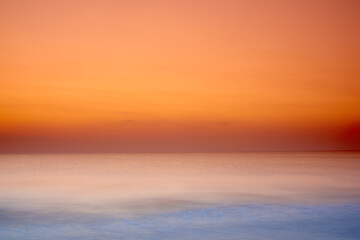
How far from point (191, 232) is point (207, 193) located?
1351 centimetres

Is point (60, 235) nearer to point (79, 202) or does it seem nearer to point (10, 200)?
point (79, 202)

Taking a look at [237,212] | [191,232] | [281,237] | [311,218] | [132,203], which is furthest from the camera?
[132,203]

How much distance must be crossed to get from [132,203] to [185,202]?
285 centimetres

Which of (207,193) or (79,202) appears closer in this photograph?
(79,202)

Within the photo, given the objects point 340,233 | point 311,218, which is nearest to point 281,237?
point 340,233

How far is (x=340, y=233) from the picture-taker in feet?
48.1

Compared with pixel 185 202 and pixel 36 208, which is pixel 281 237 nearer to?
pixel 185 202

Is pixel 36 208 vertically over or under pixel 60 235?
over

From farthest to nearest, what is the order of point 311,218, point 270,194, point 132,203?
point 270,194 → point 132,203 → point 311,218

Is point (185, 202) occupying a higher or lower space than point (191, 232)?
higher

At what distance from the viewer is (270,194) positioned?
27.1 metres

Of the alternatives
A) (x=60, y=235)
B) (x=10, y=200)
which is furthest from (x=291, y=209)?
(x=10, y=200)

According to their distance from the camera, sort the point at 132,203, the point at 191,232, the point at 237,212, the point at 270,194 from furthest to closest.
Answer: the point at 270,194
the point at 132,203
the point at 237,212
the point at 191,232

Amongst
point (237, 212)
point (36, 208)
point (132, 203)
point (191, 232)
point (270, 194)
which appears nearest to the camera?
point (191, 232)
